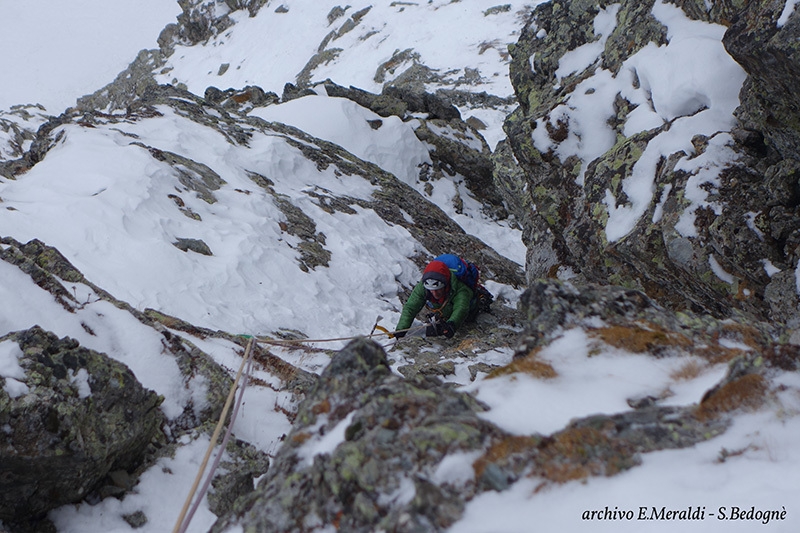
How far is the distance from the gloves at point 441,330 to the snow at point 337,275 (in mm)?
1147

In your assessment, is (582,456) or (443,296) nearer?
(582,456)

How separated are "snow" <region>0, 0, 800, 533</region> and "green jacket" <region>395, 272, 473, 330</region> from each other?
1260 millimetres

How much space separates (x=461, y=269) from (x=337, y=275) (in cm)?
340

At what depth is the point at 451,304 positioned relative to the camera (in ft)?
30.0

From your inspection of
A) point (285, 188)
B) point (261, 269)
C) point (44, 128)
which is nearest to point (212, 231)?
point (261, 269)

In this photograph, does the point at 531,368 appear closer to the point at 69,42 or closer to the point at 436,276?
the point at 436,276

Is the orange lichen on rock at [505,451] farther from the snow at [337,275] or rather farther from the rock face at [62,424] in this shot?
the rock face at [62,424]

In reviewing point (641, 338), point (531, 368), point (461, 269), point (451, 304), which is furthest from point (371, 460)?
point (451, 304)

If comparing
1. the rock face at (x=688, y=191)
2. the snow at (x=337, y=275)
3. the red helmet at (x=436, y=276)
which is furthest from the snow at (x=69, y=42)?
the rock face at (x=688, y=191)

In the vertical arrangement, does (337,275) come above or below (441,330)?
above

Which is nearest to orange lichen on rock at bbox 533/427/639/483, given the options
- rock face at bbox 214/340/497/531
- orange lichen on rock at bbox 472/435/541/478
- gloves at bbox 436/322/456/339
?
orange lichen on rock at bbox 472/435/541/478

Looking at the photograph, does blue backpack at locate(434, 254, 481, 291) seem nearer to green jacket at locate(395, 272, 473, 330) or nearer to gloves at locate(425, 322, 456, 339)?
green jacket at locate(395, 272, 473, 330)

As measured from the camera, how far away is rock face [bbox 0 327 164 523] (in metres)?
3.67

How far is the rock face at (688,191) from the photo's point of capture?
6.12m
